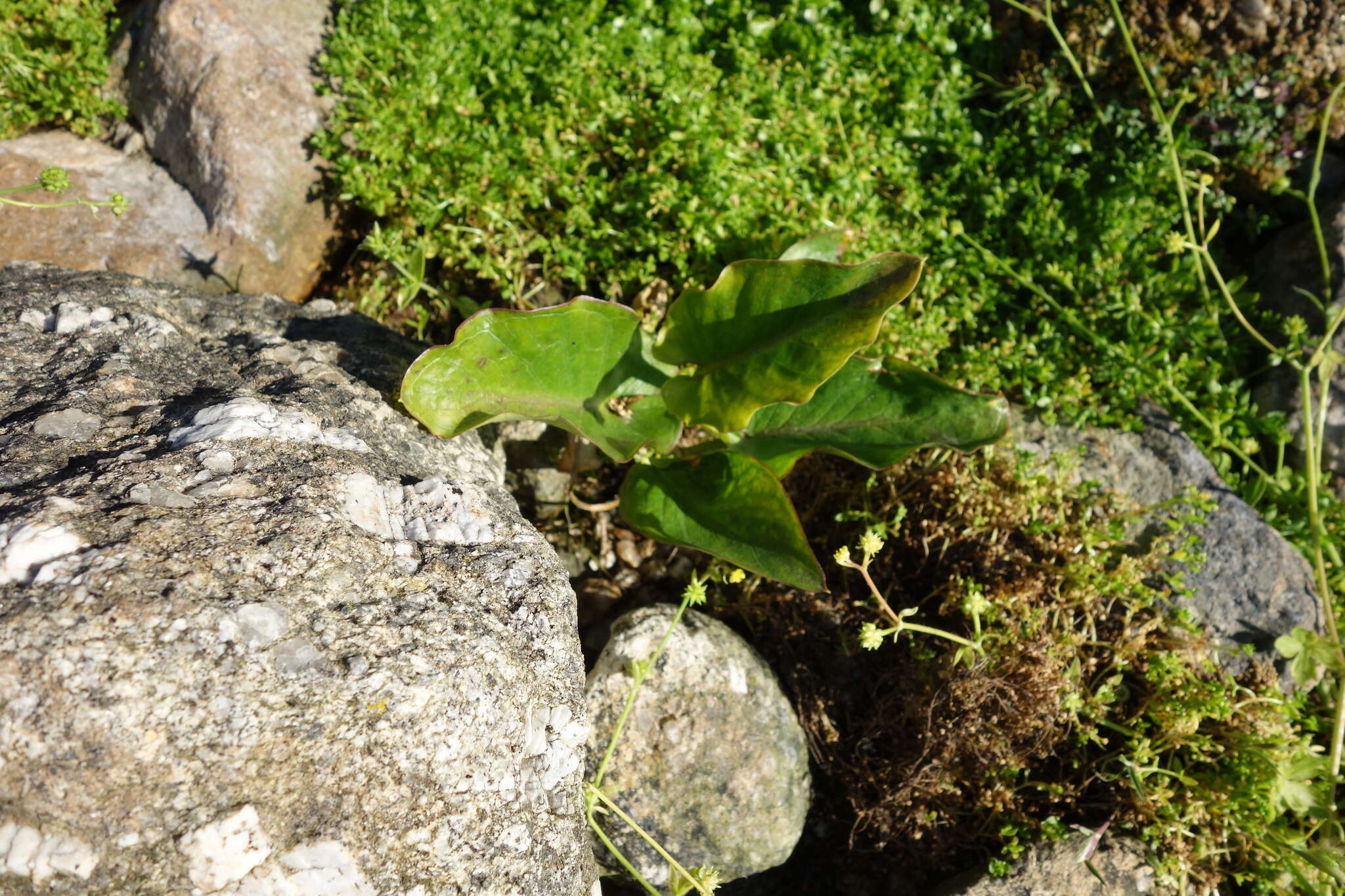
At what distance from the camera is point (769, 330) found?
6.93ft

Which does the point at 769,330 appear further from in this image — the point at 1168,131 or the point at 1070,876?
the point at 1168,131

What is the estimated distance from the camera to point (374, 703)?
1425 millimetres

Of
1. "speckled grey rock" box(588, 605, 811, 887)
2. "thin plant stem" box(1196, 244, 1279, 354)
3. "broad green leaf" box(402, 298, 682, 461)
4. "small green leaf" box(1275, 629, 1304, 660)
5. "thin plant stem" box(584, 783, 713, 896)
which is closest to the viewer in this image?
"thin plant stem" box(584, 783, 713, 896)

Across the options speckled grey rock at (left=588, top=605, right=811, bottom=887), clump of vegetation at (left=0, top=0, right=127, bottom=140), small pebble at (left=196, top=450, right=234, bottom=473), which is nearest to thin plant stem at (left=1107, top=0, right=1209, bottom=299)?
speckled grey rock at (left=588, top=605, right=811, bottom=887)

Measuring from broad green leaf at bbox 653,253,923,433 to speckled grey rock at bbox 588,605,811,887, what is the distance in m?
0.62

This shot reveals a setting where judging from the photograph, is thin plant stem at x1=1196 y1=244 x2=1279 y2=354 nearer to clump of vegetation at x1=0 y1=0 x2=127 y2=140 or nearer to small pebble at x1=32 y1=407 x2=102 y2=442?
small pebble at x1=32 y1=407 x2=102 y2=442

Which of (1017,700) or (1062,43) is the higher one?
(1062,43)

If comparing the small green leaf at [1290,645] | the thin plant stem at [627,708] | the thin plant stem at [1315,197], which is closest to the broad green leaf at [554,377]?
the thin plant stem at [627,708]

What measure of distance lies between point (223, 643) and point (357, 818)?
35 cm

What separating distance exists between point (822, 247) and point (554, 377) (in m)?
0.87

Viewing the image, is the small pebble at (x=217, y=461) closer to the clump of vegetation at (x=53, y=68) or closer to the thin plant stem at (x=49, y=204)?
the thin plant stem at (x=49, y=204)

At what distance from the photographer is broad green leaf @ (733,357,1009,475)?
2.14 meters

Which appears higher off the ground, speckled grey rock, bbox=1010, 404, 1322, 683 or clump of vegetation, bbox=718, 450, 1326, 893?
speckled grey rock, bbox=1010, 404, 1322, 683

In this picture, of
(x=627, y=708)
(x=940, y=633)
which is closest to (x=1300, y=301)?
(x=940, y=633)
